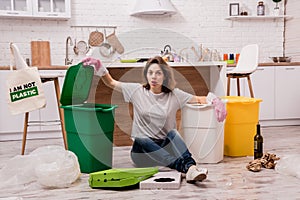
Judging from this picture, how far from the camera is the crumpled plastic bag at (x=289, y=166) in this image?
105 inches

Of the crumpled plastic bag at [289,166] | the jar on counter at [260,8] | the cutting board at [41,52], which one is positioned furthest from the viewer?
the jar on counter at [260,8]

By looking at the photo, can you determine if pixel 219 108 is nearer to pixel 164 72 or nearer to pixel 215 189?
pixel 164 72

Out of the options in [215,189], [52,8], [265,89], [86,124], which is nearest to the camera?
[215,189]

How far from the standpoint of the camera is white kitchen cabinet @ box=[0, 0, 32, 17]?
4590 millimetres

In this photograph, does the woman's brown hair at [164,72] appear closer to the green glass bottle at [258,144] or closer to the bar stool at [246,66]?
the green glass bottle at [258,144]

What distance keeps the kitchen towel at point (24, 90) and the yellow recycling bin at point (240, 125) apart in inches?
60.4

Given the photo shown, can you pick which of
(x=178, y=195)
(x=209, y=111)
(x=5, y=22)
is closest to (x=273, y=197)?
(x=178, y=195)

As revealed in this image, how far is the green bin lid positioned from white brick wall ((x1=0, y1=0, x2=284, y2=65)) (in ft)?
6.07

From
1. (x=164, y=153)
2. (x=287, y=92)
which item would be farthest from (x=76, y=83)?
(x=287, y=92)

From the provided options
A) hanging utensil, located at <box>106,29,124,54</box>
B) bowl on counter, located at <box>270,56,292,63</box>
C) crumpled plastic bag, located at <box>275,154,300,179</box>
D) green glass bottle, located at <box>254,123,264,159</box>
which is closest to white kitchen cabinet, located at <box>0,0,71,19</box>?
hanging utensil, located at <box>106,29,124,54</box>

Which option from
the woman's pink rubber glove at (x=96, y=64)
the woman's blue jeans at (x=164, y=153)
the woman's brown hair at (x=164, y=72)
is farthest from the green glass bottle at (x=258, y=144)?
the woman's pink rubber glove at (x=96, y=64)

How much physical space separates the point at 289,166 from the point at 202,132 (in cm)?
67

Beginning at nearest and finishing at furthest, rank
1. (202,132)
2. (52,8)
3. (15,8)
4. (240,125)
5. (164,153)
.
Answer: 1. (164,153)
2. (202,132)
3. (240,125)
4. (15,8)
5. (52,8)

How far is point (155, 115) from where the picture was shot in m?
2.88
